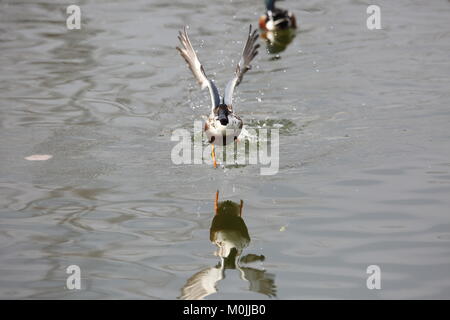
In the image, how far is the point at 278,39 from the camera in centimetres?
1391

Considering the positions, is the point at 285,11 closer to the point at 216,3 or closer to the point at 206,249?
the point at 216,3

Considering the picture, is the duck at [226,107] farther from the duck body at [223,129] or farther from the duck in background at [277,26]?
the duck in background at [277,26]

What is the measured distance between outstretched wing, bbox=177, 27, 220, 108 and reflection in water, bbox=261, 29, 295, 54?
451 cm

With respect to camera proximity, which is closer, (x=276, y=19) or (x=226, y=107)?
(x=226, y=107)

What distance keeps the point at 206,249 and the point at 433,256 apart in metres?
1.97

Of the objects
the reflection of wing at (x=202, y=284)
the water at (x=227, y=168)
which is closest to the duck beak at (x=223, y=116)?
the water at (x=227, y=168)

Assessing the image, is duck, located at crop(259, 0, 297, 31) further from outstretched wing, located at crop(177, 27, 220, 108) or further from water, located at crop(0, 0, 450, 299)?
outstretched wing, located at crop(177, 27, 220, 108)

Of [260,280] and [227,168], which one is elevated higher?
[227,168]

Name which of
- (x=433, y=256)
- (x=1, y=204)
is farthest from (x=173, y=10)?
(x=433, y=256)

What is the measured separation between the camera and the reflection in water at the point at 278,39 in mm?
13290

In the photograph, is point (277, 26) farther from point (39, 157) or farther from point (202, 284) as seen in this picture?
point (202, 284)

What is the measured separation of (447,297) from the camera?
5.98 m

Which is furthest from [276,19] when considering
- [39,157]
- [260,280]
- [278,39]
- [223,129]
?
[260,280]

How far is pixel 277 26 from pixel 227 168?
627cm
